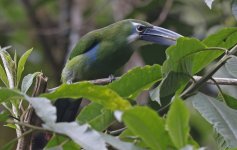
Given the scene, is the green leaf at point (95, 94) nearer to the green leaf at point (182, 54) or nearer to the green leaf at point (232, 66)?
the green leaf at point (182, 54)

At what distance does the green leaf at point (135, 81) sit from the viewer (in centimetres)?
166

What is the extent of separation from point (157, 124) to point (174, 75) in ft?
1.44

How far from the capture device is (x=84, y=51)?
3.23m

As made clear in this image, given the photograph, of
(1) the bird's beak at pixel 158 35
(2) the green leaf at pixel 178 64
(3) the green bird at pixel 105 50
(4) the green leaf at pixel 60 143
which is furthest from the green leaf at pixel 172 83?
(3) the green bird at pixel 105 50

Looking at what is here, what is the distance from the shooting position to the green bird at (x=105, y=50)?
317 cm

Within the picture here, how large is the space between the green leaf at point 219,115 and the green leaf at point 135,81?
5.1 inches

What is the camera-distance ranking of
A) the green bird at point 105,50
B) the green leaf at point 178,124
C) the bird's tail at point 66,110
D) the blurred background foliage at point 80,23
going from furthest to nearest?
the blurred background foliage at point 80,23
the green bird at point 105,50
the bird's tail at point 66,110
the green leaf at point 178,124

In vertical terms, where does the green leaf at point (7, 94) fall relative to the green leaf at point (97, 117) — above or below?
above

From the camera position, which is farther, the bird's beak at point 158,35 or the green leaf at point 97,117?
the bird's beak at point 158,35

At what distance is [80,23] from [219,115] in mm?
2931

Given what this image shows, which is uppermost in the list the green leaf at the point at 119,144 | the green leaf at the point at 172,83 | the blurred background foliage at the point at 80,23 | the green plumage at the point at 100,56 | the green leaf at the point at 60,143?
the green leaf at the point at 119,144

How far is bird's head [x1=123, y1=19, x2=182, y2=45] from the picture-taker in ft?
9.63

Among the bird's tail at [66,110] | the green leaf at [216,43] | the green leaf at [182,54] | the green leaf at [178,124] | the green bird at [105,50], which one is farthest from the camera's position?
the green bird at [105,50]

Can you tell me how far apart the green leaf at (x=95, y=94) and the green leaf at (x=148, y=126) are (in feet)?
0.28
